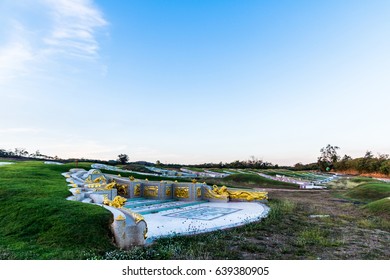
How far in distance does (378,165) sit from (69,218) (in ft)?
168

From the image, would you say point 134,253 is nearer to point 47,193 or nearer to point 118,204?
point 118,204

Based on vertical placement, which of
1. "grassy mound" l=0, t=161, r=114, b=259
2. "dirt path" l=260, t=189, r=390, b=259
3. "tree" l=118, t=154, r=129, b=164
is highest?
"tree" l=118, t=154, r=129, b=164

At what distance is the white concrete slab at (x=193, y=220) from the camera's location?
21.8 ft

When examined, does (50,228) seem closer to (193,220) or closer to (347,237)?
(193,220)

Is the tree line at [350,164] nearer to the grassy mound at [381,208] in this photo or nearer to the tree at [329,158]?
the tree at [329,158]

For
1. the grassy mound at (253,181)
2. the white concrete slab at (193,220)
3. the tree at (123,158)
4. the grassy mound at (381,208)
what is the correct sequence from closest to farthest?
the white concrete slab at (193,220) < the grassy mound at (381,208) < the grassy mound at (253,181) < the tree at (123,158)

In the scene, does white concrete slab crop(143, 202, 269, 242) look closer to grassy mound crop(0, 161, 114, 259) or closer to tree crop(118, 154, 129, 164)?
grassy mound crop(0, 161, 114, 259)

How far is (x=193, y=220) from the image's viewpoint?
8062 millimetres

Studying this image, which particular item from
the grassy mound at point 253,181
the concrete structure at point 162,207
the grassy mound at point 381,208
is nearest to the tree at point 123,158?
the grassy mound at point 253,181

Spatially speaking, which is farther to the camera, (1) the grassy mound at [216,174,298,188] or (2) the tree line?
(2) the tree line

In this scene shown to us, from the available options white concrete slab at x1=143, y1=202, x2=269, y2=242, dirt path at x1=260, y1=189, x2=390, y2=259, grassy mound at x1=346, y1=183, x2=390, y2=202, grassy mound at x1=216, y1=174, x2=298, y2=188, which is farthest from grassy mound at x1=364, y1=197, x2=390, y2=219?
grassy mound at x1=216, y1=174, x2=298, y2=188

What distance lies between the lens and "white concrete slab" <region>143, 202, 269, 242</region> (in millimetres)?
6641

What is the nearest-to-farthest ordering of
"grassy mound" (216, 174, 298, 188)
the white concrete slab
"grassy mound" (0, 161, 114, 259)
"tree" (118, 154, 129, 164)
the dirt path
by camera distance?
"grassy mound" (0, 161, 114, 259) < the dirt path < the white concrete slab < "grassy mound" (216, 174, 298, 188) < "tree" (118, 154, 129, 164)
